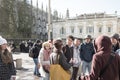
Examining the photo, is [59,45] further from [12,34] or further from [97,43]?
[12,34]

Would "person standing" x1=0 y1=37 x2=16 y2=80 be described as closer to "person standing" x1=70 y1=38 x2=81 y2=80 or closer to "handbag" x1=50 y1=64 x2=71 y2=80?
"handbag" x1=50 y1=64 x2=71 y2=80

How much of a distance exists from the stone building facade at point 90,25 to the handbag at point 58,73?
296 feet

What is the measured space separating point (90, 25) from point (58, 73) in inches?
3737

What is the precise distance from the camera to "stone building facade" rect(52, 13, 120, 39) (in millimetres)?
98912

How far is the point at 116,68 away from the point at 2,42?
232 cm

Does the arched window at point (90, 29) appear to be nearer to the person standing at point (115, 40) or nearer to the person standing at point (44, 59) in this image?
the person standing at point (115, 40)

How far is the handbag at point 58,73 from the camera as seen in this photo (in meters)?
7.86

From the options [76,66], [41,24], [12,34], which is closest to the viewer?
[76,66]

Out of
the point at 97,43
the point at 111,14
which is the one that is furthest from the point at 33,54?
the point at 111,14

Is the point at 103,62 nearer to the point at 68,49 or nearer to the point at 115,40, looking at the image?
the point at 115,40

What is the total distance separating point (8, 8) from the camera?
71.6 m

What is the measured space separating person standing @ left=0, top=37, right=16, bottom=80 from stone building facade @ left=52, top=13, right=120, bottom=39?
9211 cm

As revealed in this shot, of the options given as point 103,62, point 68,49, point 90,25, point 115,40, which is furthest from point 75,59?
point 90,25

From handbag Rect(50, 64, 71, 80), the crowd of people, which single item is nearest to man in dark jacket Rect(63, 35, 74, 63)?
the crowd of people
